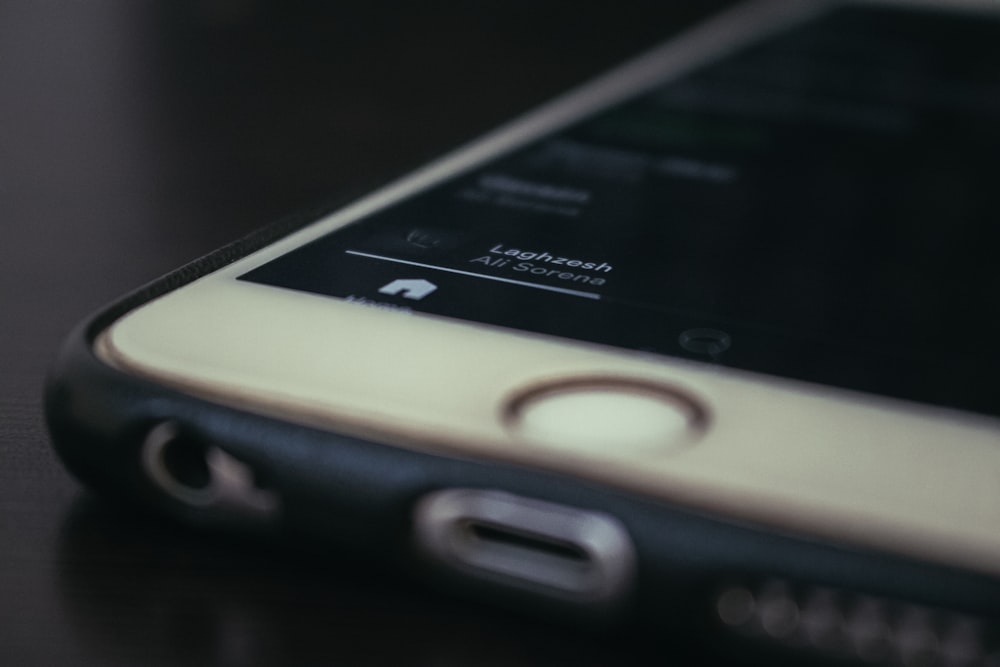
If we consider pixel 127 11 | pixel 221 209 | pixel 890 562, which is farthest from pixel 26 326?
pixel 127 11

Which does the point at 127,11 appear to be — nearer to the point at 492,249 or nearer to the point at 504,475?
the point at 492,249

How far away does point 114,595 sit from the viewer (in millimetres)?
230

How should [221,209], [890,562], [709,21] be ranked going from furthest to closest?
[709,21]
[221,209]
[890,562]

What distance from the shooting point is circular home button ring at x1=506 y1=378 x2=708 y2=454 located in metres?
0.23

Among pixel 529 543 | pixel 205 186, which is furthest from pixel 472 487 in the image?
pixel 205 186

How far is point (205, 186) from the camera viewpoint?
0.47m

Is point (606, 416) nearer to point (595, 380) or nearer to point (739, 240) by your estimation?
point (595, 380)

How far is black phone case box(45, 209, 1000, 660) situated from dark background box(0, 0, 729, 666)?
0.4 inches

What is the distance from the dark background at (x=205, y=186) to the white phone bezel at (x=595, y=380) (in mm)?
32

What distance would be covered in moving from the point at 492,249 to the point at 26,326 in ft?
0.43

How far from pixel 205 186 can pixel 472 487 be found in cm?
29

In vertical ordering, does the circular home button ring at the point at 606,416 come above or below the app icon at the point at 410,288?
below

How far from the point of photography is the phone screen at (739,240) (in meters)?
0.28

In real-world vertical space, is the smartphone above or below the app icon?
below
